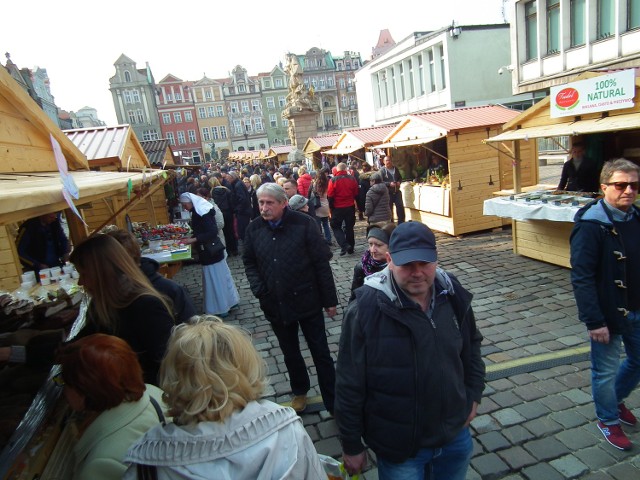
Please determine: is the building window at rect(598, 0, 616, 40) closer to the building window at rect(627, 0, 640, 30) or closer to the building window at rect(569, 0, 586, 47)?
the building window at rect(627, 0, 640, 30)

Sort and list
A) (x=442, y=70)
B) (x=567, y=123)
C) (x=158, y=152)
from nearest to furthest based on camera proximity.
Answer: (x=567, y=123) < (x=158, y=152) < (x=442, y=70)

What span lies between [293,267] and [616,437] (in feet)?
8.55

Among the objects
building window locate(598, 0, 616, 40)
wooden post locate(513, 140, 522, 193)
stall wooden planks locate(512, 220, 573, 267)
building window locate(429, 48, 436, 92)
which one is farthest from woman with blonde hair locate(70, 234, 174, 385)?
building window locate(429, 48, 436, 92)

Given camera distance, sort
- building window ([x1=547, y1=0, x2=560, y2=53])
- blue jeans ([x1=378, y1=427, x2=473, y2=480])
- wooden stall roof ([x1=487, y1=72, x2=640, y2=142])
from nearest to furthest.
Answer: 1. blue jeans ([x1=378, y1=427, x2=473, y2=480])
2. wooden stall roof ([x1=487, y1=72, x2=640, y2=142])
3. building window ([x1=547, y1=0, x2=560, y2=53])

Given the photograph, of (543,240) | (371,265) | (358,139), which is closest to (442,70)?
(358,139)

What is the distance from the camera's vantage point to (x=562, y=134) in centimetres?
591

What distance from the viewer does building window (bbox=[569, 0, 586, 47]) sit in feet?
59.3

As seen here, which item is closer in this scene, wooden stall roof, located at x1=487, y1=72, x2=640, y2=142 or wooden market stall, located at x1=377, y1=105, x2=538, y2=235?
wooden stall roof, located at x1=487, y1=72, x2=640, y2=142

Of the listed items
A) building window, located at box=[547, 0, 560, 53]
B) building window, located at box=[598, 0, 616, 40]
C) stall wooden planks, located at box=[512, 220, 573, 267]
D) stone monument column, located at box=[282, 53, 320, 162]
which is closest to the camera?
stall wooden planks, located at box=[512, 220, 573, 267]

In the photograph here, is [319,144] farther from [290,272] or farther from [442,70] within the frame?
[290,272]

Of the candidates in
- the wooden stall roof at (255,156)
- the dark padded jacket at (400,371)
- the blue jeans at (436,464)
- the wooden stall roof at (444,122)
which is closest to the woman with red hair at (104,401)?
the dark padded jacket at (400,371)

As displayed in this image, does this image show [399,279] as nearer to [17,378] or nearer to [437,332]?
[437,332]

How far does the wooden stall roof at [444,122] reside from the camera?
30.4 ft

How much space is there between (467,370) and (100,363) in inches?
67.7
